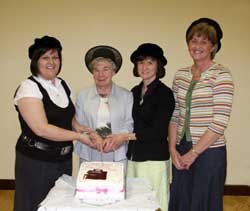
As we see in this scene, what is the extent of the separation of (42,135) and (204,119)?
0.94 m

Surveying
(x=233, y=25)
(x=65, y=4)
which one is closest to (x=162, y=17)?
(x=233, y=25)

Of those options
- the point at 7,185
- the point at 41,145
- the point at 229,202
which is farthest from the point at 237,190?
the point at 41,145

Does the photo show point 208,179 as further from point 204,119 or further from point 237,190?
point 237,190

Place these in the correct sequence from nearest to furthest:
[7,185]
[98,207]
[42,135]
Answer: [98,207] → [42,135] → [7,185]

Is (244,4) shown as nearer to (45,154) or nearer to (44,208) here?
(45,154)

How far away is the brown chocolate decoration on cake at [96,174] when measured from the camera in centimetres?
169

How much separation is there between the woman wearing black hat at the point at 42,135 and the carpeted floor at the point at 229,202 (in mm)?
1350

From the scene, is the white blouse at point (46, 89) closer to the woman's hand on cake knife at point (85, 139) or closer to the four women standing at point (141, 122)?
the four women standing at point (141, 122)

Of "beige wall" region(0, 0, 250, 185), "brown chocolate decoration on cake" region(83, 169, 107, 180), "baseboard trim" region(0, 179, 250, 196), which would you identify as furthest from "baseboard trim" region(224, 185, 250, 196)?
"brown chocolate decoration on cake" region(83, 169, 107, 180)

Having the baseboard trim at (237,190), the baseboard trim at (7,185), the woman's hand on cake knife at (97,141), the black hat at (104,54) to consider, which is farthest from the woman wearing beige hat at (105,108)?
the baseboard trim at (237,190)

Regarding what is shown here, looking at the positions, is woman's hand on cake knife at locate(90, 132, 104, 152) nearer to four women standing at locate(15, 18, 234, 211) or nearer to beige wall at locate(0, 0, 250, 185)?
four women standing at locate(15, 18, 234, 211)

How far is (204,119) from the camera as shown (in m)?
2.24

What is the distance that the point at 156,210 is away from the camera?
62.9 inches

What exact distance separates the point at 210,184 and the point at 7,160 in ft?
7.72
